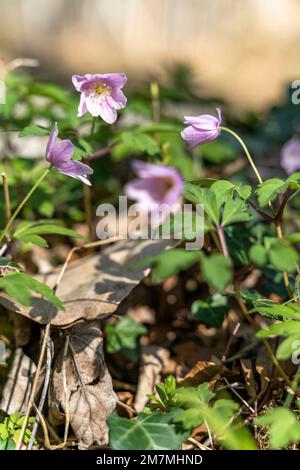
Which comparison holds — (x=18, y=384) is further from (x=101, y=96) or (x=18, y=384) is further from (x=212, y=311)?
(x=101, y=96)

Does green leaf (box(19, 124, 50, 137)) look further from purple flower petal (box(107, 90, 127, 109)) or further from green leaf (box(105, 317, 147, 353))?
green leaf (box(105, 317, 147, 353))

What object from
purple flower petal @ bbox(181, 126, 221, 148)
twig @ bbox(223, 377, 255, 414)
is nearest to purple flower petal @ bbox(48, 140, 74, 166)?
purple flower petal @ bbox(181, 126, 221, 148)

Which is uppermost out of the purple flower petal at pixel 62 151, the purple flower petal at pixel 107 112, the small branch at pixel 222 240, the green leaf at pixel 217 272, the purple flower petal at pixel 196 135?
the purple flower petal at pixel 107 112

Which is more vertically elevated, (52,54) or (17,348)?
(52,54)

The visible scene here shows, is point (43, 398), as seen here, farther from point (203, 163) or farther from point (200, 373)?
point (203, 163)

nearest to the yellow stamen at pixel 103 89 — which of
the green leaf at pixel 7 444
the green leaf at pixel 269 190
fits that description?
the green leaf at pixel 269 190

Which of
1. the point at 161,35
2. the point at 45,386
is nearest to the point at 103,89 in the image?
the point at 45,386

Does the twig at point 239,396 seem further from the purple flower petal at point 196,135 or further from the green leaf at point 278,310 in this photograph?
the purple flower petal at point 196,135
